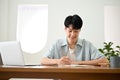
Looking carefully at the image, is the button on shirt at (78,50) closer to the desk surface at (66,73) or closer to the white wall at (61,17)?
the desk surface at (66,73)

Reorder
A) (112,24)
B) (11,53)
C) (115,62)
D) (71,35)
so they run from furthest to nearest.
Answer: (112,24), (71,35), (11,53), (115,62)

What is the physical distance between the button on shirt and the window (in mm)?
1763

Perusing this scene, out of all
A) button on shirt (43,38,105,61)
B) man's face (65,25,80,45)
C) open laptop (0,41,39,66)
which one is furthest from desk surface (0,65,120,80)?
man's face (65,25,80,45)

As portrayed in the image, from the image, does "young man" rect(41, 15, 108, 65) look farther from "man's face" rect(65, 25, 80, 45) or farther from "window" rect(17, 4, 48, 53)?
"window" rect(17, 4, 48, 53)

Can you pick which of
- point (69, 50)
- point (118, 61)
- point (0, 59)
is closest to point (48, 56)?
point (69, 50)

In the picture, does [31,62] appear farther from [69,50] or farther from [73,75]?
[73,75]

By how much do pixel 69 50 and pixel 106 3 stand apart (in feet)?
6.58

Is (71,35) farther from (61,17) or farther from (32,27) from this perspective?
(32,27)

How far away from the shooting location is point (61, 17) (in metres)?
4.16

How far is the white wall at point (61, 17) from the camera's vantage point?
13.4 feet

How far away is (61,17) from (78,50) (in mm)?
1819

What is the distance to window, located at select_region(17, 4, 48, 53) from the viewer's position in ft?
13.7

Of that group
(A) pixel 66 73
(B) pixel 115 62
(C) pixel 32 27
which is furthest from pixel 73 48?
(C) pixel 32 27

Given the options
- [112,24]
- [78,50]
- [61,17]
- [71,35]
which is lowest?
[78,50]
